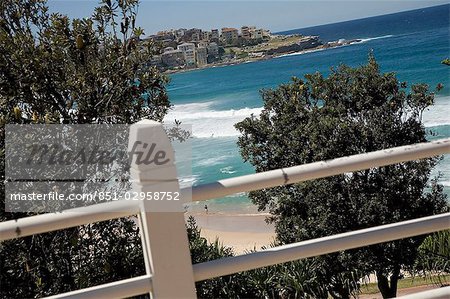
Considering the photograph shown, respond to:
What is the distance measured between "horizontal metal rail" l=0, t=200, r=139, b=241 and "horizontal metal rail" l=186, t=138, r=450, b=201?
255 mm

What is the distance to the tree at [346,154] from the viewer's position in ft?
29.0

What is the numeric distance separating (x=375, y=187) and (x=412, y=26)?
74219 millimetres

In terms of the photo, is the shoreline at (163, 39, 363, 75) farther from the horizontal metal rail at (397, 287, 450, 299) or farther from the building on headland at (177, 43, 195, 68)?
the horizontal metal rail at (397, 287, 450, 299)

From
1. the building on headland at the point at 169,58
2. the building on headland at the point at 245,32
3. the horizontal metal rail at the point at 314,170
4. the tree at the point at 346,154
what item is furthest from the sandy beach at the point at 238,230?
the building on headland at the point at 245,32

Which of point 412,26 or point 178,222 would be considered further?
point 412,26

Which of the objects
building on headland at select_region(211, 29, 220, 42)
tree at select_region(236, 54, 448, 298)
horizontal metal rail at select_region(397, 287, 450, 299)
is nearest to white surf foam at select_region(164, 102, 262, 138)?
building on headland at select_region(211, 29, 220, 42)

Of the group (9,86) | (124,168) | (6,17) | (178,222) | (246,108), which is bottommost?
(246,108)

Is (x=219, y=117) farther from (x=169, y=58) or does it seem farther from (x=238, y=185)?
(x=238, y=185)

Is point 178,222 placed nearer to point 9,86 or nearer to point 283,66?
point 9,86

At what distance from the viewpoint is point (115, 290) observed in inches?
60.9

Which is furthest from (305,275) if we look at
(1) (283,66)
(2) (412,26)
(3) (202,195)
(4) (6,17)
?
(2) (412,26)

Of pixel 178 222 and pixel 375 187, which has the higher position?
pixel 178 222

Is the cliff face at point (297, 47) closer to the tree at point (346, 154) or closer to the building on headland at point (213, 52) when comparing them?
the building on headland at point (213, 52)

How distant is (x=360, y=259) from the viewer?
8430 mm
